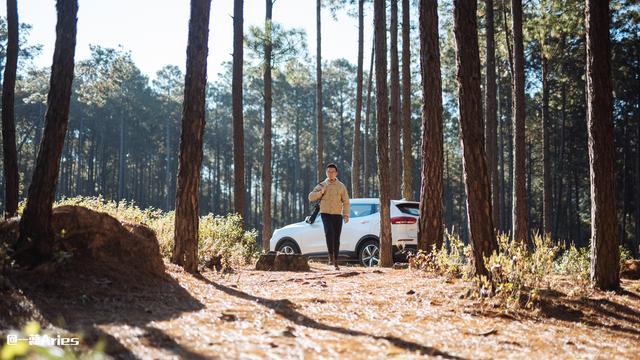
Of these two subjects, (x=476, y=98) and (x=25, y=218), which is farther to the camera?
(x=476, y=98)

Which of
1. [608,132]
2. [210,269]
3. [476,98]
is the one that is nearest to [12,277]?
[210,269]

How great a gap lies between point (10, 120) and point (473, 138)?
9.26 metres

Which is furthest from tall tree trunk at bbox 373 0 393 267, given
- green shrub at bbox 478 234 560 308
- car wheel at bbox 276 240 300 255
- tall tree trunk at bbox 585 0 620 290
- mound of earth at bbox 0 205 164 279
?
mound of earth at bbox 0 205 164 279

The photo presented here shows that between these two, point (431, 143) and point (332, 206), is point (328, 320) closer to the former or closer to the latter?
point (431, 143)

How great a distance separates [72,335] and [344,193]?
7.66m

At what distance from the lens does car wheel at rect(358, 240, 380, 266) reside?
12.9 meters

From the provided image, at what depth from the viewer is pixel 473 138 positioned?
6.65 meters

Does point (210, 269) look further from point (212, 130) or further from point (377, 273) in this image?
Result: point (212, 130)

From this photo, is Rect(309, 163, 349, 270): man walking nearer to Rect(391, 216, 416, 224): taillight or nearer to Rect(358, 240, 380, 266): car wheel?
Rect(391, 216, 416, 224): taillight

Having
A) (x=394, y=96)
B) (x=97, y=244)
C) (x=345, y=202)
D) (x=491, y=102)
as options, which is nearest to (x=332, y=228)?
(x=345, y=202)

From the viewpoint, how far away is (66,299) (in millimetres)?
4785

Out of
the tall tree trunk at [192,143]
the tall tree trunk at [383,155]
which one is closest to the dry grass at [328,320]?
the tall tree trunk at [192,143]

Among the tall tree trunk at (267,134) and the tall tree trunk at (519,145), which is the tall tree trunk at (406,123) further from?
the tall tree trunk at (267,134)

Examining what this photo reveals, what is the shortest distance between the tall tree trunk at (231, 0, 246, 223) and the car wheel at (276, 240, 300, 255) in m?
1.84
